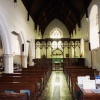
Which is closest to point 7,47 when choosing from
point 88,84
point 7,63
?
point 7,63

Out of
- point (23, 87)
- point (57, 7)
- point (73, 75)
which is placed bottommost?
point (23, 87)

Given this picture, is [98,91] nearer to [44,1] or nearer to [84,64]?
[84,64]

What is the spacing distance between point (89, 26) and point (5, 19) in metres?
6.18

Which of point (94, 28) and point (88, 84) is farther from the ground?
point (94, 28)

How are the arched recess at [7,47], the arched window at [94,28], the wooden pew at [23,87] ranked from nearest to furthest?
the wooden pew at [23,87]
the arched recess at [7,47]
the arched window at [94,28]

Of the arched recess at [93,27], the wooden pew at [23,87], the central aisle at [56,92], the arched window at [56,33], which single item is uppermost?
the arched window at [56,33]

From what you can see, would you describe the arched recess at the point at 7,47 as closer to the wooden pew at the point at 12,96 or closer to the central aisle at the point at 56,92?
the central aisle at the point at 56,92

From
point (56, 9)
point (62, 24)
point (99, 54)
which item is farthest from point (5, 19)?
point (62, 24)

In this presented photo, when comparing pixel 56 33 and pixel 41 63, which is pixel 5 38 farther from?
pixel 56 33

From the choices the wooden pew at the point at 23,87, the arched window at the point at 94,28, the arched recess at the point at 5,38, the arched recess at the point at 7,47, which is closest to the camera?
the wooden pew at the point at 23,87

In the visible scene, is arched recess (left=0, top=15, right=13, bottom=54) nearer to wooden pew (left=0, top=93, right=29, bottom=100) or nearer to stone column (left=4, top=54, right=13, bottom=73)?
stone column (left=4, top=54, right=13, bottom=73)

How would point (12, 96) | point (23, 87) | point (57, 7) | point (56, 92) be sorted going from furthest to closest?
point (57, 7)
point (56, 92)
point (23, 87)
point (12, 96)

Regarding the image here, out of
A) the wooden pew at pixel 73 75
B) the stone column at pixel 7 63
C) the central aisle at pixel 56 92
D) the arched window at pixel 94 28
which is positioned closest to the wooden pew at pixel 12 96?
the wooden pew at pixel 73 75

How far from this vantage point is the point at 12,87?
5.27m
